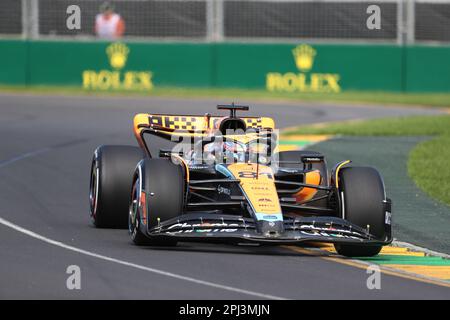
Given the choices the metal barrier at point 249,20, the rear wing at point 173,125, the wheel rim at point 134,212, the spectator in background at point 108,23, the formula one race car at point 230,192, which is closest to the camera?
the formula one race car at point 230,192

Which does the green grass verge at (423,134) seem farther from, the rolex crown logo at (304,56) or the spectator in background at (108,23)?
the spectator in background at (108,23)

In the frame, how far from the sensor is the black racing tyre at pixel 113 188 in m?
13.1

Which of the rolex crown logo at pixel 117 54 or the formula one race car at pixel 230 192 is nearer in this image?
the formula one race car at pixel 230 192

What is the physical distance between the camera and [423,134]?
1010 inches

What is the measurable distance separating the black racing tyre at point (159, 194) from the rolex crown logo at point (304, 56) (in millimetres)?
24151

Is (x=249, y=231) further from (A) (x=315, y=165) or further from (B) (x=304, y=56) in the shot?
(B) (x=304, y=56)

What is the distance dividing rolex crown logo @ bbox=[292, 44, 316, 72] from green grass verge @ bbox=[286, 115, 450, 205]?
679 cm

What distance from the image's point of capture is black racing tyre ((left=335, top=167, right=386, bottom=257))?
11844 millimetres

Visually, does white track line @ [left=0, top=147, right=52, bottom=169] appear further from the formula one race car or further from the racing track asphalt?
the formula one race car

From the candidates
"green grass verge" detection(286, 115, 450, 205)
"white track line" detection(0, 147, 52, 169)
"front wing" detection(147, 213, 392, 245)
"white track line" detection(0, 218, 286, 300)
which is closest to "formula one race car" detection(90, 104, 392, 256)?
"front wing" detection(147, 213, 392, 245)

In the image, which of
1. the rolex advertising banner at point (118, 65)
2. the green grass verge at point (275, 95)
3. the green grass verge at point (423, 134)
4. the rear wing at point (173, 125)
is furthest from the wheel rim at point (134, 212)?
the rolex advertising banner at point (118, 65)
